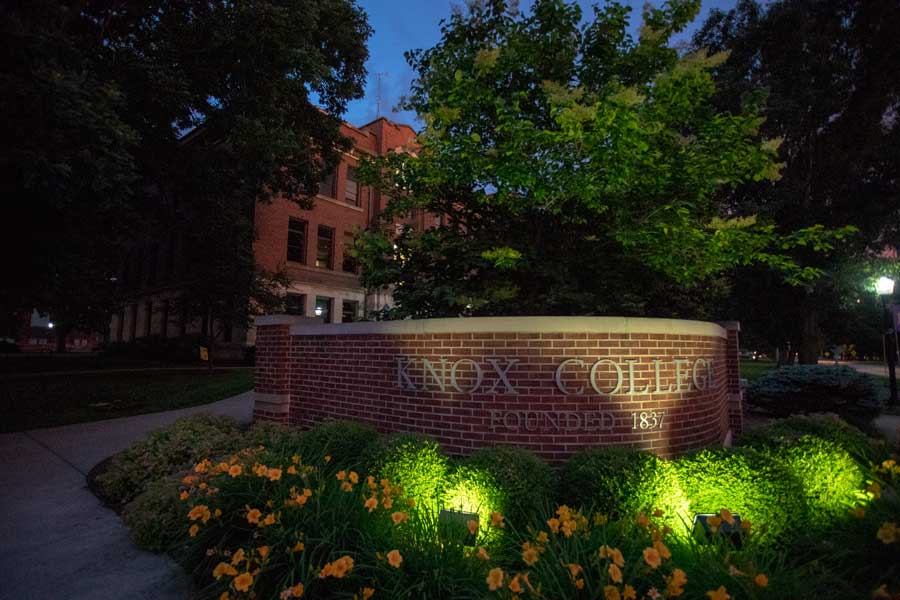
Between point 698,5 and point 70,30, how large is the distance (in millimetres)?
12741

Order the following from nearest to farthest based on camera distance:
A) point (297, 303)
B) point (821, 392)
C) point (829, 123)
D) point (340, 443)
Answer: point (340, 443), point (821, 392), point (829, 123), point (297, 303)

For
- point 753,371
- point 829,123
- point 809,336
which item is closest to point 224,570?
point 809,336

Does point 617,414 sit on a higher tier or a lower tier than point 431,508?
higher

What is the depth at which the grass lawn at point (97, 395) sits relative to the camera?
9.80 m

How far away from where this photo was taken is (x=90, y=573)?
3.47 metres

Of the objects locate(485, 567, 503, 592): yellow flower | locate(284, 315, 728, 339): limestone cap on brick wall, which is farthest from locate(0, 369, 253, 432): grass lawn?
locate(485, 567, 503, 592): yellow flower

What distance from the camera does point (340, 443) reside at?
480 cm

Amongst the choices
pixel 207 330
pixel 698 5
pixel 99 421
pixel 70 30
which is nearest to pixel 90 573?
pixel 99 421

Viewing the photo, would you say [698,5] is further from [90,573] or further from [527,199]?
[90,573]

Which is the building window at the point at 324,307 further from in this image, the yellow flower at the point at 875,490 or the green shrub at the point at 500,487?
the yellow flower at the point at 875,490

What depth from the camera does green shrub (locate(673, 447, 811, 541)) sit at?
3479mm

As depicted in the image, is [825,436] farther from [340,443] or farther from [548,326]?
[340,443]

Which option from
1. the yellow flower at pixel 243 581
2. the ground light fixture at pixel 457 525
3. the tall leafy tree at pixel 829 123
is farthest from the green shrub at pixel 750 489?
the tall leafy tree at pixel 829 123

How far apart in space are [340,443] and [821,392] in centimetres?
1095
